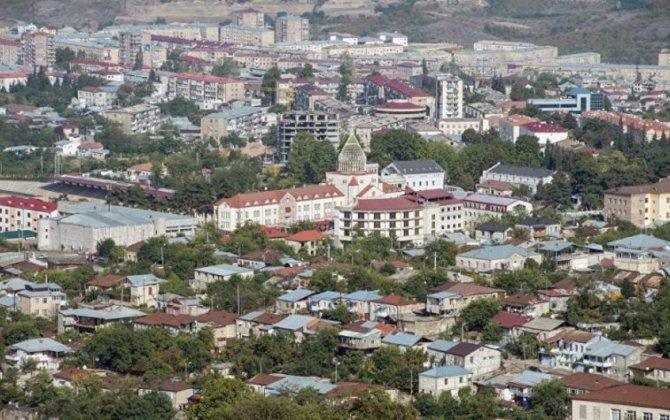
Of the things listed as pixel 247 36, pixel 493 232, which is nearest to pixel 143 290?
pixel 493 232

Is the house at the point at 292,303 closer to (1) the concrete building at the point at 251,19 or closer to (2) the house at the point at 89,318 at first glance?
(2) the house at the point at 89,318

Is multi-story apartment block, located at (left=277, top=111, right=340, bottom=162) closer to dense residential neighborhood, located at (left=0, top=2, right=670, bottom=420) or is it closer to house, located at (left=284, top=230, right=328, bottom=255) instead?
dense residential neighborhood, located at (left=0, top=2, right=670, bottom=420)

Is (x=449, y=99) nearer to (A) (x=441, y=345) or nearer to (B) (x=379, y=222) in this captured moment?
(B) (x=379, y=222)

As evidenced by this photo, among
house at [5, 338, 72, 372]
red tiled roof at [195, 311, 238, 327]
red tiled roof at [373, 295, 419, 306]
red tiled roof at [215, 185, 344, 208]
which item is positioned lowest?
house at [5, 338, 72, 372]

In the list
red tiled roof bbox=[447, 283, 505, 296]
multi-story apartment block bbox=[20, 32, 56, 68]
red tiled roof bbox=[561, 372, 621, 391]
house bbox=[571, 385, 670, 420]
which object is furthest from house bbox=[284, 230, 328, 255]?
multi-story apartment block bbox=[20, 32, 56, 68]

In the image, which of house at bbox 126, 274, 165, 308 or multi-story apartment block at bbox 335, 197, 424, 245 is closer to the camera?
house at bbox 126, 274, 165, 308

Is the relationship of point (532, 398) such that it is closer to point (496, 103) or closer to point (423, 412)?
point (423, 412)
